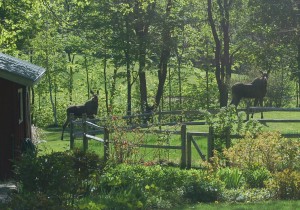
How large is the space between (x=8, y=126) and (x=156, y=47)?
22171 mm

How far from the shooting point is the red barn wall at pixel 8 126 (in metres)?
17.7

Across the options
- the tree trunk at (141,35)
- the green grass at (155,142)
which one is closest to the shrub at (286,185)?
the green grass at (155,142)

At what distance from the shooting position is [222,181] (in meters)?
14.7

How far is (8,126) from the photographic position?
17828 millimetres

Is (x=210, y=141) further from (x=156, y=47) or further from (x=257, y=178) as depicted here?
(x=156, y=47)

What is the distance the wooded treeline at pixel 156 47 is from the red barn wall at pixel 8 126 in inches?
346

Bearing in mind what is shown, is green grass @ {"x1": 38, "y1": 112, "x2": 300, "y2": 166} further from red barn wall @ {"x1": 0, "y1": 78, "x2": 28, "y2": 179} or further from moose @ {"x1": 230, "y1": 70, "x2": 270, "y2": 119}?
moose @ {"x1": 230, "y1": 70, "x2": 270, "y2": 119}

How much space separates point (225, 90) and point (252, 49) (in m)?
3.05

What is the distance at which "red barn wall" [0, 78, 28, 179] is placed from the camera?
17.7 m

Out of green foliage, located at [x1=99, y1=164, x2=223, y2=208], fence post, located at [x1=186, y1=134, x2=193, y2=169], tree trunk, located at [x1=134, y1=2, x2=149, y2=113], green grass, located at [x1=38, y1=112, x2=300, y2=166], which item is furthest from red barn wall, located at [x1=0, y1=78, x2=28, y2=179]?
tree trunk, located at [x1=134, y1=2, x2=149, y2=113]

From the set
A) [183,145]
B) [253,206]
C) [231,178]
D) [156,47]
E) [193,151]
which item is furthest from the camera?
[156,47]

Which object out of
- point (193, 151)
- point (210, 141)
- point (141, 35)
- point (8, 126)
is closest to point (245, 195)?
point (210, 141)

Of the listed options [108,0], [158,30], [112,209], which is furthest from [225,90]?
[112,209]

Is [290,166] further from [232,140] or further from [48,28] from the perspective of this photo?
[48,28]
